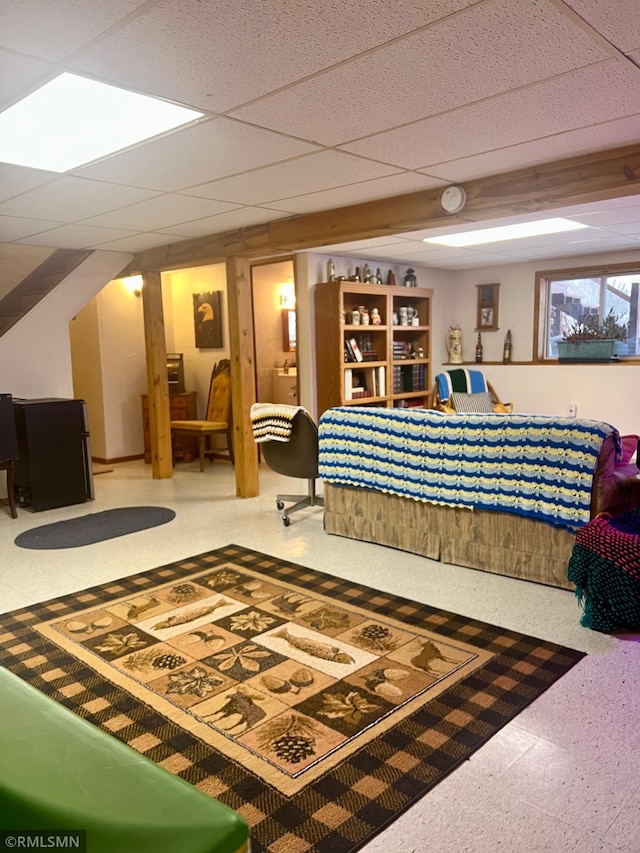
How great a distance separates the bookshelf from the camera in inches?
230

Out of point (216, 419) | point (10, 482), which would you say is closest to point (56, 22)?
point (10, 482)

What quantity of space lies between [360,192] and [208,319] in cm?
393

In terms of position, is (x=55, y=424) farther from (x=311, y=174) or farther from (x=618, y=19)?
(x=618, y=19)

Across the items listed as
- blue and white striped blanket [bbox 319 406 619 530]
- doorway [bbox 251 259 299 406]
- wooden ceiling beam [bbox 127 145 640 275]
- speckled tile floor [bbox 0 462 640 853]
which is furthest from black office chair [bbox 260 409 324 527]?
doorway [bbox 251 259 299 406]

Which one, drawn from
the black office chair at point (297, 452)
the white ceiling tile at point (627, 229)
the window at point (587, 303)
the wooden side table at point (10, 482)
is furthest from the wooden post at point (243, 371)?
the window at point (587, 303)

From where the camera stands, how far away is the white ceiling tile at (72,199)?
3.41 metres

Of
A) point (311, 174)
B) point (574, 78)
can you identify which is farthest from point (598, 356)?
point (574, 78)

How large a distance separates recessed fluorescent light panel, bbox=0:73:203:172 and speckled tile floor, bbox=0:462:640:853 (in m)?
2.23

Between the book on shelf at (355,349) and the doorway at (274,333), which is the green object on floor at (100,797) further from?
the doorway at (274,333)

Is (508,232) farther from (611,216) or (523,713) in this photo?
(523,713)

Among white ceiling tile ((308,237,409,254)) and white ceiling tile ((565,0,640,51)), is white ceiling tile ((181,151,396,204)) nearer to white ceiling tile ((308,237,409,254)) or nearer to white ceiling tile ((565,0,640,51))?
white ceiling tile ((565,0,640,51))

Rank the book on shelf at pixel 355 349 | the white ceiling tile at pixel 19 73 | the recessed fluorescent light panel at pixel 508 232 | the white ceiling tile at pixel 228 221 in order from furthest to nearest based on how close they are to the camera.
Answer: the book on shelf at pixel 355 349
the recessed fluorescent light panel at pixel 508 232
the white ceiling tile at pixel 228 221
the white ceiling tile at pixel 19 73

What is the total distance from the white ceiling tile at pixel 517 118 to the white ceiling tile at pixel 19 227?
257cm

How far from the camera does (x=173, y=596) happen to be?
330cm
